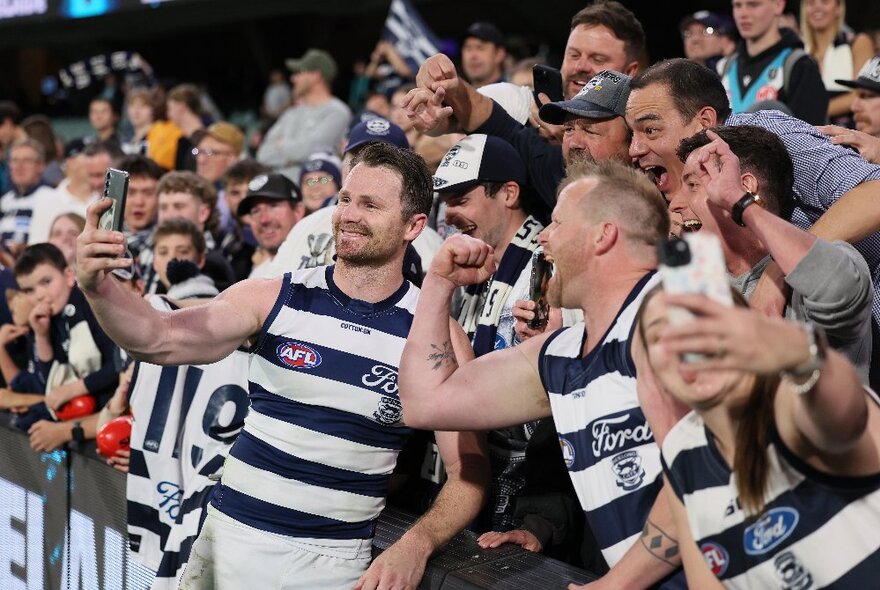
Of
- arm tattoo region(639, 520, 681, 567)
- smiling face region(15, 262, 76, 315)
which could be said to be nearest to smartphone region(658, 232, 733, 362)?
arm tattoo region(639, 520, 681, 567)

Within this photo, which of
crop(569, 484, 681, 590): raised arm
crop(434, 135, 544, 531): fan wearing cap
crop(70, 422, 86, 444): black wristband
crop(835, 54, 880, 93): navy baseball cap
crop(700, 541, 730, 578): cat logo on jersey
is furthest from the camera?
crop(70, 422, 86, 444): black wristband

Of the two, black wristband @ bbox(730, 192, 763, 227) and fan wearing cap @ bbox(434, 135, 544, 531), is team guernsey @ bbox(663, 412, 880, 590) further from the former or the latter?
fan wearing cap @ bbox(434, 135, 544, 531)

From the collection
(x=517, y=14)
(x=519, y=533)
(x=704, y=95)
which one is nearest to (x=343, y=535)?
(x=519, y=533)

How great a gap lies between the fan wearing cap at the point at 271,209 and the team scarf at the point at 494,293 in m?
1.94

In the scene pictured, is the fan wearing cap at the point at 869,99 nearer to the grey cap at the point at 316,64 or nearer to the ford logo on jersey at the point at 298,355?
the ford logo on jersey at the point at 298,355

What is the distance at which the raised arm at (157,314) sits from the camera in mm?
3006

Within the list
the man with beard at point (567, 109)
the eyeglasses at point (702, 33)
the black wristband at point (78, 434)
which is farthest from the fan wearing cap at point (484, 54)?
the black wristband at point (78, 434)

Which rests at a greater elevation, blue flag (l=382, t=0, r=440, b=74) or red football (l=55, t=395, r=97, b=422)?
blue flag (l=382, t=0, r=440, b=74)

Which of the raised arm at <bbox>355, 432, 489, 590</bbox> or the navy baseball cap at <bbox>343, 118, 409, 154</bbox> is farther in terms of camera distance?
the navy baseball cap at <bbox>343, 118, 409, 154</bbox>

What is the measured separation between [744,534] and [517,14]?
505 inches

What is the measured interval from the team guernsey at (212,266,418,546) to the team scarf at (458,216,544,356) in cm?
56

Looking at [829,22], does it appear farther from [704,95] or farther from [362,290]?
[362,290]

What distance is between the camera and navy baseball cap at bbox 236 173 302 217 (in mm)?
6090

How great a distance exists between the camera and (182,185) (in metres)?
6.64
